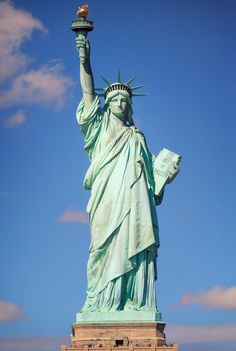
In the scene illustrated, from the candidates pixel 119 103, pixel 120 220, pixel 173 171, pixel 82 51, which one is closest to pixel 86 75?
pixel 82 51

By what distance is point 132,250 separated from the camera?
3738 centimetres

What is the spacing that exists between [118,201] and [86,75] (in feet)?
18.5

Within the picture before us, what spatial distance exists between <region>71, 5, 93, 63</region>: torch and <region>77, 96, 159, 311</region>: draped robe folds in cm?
236

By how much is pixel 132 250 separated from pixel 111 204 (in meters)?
2.21

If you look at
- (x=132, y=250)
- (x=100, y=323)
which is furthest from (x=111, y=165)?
(x=100, y=323)

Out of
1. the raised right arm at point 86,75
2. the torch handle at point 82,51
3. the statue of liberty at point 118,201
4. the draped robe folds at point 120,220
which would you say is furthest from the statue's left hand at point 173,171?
the torch handle at point 82,51

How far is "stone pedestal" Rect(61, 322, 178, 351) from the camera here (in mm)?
36000

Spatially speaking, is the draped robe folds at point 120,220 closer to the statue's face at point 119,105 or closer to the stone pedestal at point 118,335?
the statue's face at point 119,105

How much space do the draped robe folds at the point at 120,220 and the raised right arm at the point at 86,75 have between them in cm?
46

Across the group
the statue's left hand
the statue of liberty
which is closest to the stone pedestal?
the statue of liberty

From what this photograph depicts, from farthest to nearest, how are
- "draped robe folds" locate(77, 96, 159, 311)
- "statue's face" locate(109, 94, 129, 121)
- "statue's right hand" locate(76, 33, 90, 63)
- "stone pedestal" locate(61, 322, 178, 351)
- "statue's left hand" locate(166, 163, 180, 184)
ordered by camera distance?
"statue's face" locate(109, 94, 129, 121), "statue's left hand" locate(166, 163, 180, 184), "statue's right hand" locate(76, 33, 90, 63), "draped robe folds" locate(77, 96, 159, 311), "stone pedestal" locate(61, 322, 178, 351)

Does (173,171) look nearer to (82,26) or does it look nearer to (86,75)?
(86,75)

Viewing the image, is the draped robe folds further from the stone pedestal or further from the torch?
the torch

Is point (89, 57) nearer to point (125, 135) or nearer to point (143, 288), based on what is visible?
point (125, 135)
